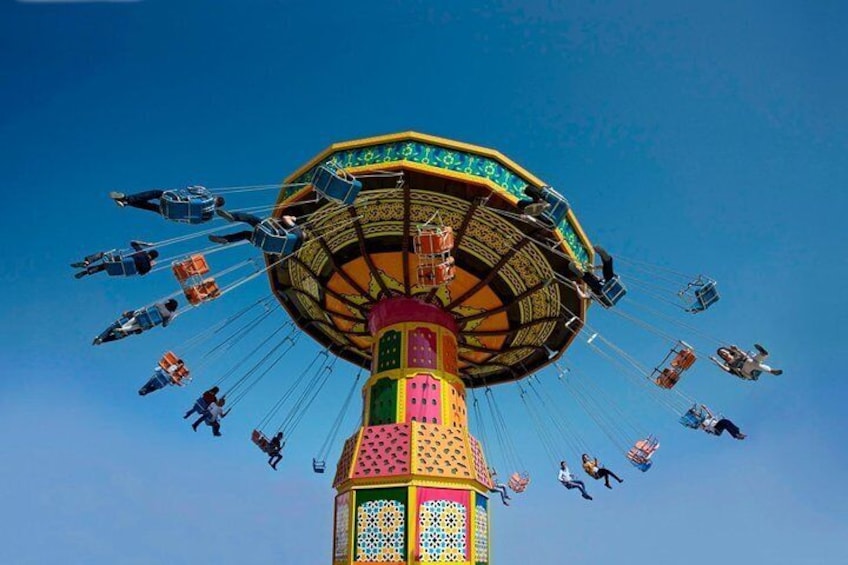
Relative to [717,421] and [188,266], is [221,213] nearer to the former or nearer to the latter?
[188,266]

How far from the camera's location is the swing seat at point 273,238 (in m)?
8.27

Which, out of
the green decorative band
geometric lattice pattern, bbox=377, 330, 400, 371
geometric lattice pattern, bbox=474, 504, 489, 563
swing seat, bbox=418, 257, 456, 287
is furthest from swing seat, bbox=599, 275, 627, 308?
geometric lattice pattern, bbox=474, 504, 489, 563

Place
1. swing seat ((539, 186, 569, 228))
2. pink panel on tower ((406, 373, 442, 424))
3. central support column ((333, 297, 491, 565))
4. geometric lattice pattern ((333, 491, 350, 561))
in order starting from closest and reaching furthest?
swing seat ((539, 186, 569, 228))
central support column ((333, 297, 491, 565))
geometric lattice pattern ((333, 491, 350, 561))
pink panel on tower ((406, 373, 442, 424))

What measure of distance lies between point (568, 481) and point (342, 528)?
6.99m

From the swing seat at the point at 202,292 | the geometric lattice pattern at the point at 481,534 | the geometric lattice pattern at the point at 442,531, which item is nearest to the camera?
the swing seat at the point at 202,292

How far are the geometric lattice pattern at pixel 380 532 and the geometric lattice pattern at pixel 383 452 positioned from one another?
0.53 metres

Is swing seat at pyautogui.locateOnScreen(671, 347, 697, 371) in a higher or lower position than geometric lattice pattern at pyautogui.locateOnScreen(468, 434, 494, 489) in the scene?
higher

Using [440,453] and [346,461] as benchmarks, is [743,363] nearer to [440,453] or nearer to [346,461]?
[440,453]

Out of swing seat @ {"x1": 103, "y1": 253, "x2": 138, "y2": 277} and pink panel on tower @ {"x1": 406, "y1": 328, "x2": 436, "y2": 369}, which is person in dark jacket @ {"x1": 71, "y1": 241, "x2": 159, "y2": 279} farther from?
pink panel on tower @ {"x1": 406, "y1": 328, "x2": 436, "y2": 369}

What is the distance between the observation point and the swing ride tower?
9.86 m

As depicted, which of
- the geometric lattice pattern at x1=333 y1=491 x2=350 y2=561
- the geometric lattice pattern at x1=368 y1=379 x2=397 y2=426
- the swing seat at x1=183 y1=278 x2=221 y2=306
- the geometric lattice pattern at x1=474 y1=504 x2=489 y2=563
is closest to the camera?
the swing seat at x1=183 y1=278 x2=221 y2=306

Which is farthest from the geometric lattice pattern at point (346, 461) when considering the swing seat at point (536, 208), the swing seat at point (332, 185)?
the swing seat at point (536, 208)

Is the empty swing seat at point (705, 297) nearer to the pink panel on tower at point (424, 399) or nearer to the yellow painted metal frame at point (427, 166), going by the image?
the yellow painted metal frame at point (427, 166)

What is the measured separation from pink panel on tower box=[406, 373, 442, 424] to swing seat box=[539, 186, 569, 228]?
162 inches
